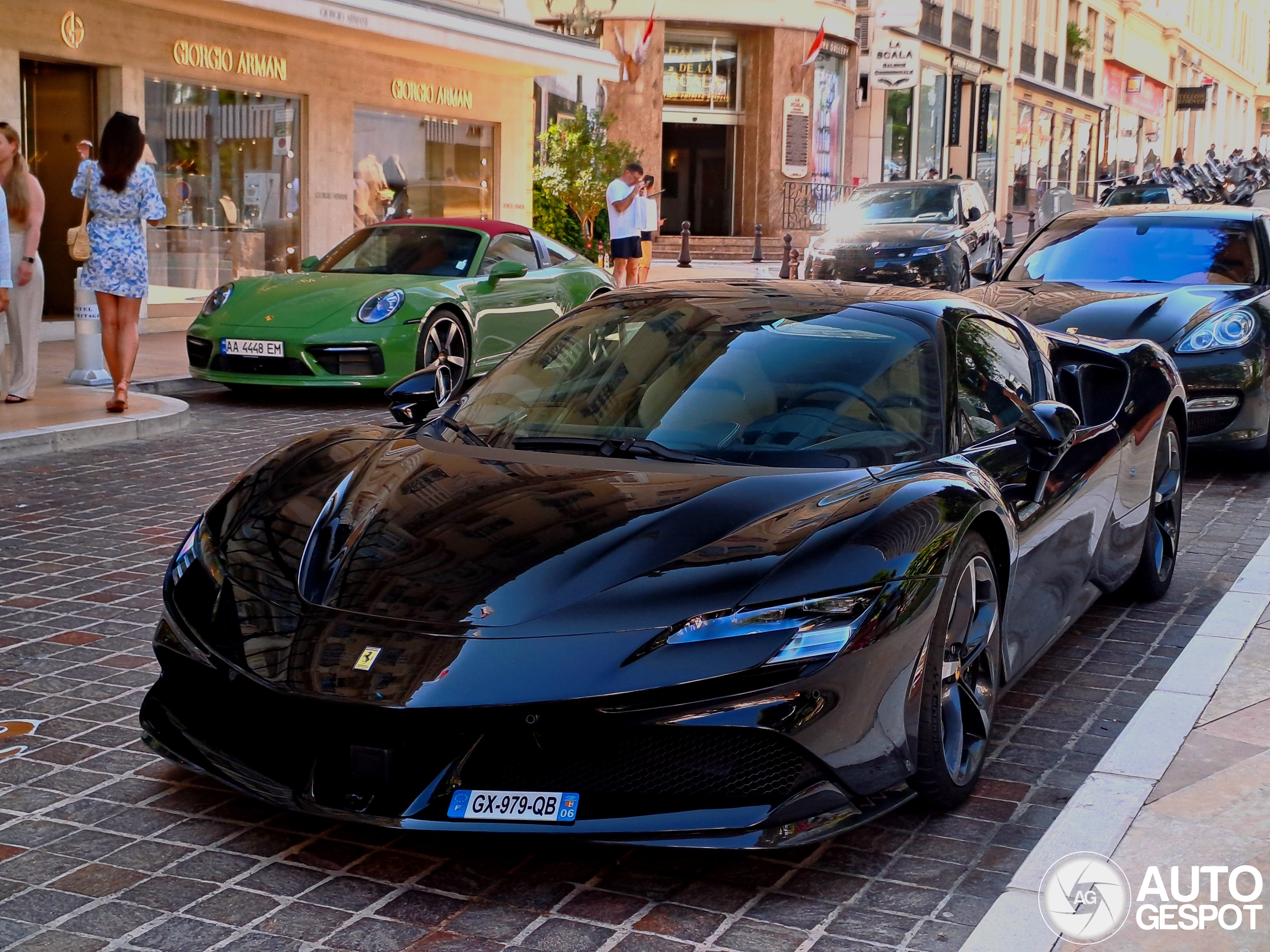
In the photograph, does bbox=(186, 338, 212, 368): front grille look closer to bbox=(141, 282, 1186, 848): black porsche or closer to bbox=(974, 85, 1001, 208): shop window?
bbox=(141, 282, 1186, 848): black porsche

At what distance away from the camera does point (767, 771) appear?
3.27m

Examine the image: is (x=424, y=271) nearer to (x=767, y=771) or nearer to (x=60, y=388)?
(x=60, y=388)

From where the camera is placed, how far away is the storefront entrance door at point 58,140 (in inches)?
648

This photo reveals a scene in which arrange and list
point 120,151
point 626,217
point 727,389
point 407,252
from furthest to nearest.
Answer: point 626,217
point 407,252
point 120,151
point 727,389

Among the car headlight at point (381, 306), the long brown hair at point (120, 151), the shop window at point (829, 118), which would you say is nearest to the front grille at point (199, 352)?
the car headlight at point (381, 306)

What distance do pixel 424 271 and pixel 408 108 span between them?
9945mm

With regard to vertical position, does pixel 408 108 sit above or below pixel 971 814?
above

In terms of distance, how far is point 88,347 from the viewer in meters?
12.4

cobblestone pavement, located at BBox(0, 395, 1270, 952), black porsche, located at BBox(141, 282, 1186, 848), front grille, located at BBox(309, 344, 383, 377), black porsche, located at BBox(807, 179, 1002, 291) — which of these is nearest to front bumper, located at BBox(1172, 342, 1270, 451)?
cobblestone pavement, located at BBox(0, 395, 1270, 952)

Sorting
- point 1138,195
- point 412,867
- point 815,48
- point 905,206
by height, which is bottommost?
point 412,867

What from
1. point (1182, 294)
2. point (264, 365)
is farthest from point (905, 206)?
point (1182, 294)

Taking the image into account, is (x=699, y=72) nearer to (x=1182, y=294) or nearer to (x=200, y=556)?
(x=1182, y=294)

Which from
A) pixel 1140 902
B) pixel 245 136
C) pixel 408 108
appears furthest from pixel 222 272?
pixel 1140 902

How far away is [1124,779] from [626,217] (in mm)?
17222
